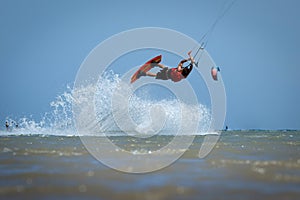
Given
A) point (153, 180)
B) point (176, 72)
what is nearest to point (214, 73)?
point (176, 72)

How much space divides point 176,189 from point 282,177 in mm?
3159

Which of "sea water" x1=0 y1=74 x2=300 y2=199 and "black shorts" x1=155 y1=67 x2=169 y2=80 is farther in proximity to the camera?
"black shorts" x1=155 y1=67 x2=169 y2=80

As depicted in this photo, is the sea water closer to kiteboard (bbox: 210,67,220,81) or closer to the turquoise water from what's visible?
the turquoise water

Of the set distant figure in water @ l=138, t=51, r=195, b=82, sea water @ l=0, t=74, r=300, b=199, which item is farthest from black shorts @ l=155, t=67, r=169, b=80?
sea water @ l=0, t=74, r=300, b=199

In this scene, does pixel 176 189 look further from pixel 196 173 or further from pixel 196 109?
pixel 196 109

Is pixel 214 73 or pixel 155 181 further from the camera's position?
pixel 214 73

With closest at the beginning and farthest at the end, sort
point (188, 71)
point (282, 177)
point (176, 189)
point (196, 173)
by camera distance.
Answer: point (176, 189) < point (282, 177) < point (196, 173) < point (188, 71)

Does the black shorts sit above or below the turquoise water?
above

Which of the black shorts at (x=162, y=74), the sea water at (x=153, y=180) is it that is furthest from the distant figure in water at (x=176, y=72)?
the sea water at (x=153, y=180)

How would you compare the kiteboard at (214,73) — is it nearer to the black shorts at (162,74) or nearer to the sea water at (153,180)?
the black shorts at (162,74)

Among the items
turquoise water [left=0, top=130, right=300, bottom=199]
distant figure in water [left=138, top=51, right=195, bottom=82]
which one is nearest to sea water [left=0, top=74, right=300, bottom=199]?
turquoise water [left=0, top=130, right=300, bottom=199]

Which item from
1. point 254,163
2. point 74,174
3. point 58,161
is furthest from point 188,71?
point 74,174

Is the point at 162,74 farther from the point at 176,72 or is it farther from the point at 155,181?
the point at 155,181

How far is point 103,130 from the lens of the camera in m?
34.2
